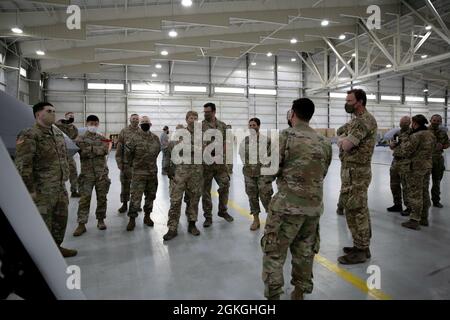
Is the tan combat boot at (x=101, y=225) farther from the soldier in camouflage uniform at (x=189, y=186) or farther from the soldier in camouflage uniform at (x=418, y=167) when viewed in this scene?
the soldier in camouflage uniform at (x=418, y=167)

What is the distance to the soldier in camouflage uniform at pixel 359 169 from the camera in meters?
3.27

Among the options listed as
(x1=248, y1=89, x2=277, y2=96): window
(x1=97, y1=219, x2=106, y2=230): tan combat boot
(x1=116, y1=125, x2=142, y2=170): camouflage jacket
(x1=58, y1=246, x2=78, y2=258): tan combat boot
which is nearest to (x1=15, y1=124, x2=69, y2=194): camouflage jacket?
(x1=58, y1=246, x2=78, y2=258): tan combat boot

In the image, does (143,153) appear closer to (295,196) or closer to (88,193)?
(88,193)

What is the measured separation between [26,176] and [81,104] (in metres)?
21.3

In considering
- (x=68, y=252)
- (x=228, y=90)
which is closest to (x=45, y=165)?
(x=68, y=252)

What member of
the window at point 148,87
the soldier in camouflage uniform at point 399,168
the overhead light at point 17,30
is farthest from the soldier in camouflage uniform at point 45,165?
the window at point 148,87

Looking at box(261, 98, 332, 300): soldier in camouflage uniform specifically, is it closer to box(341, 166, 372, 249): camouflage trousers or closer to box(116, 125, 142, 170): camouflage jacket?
box(341, 166, 372, 249): camouflage trousers

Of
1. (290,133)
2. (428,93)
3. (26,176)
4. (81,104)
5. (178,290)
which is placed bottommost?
(178,290)

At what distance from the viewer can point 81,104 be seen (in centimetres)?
2173

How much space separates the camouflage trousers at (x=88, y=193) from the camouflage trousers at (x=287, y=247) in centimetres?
300

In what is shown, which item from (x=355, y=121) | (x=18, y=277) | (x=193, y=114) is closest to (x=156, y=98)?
(x=193, y=114)

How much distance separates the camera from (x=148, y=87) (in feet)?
75.7
